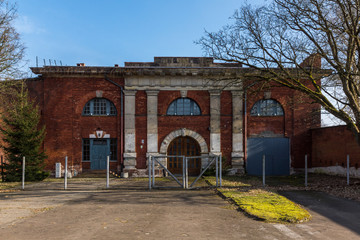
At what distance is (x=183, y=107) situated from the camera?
68.7ft

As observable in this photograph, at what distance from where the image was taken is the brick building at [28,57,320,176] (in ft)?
67.0

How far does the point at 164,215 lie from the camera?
842 centimetres

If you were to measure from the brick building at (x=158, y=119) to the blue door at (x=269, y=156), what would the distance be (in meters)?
0.06

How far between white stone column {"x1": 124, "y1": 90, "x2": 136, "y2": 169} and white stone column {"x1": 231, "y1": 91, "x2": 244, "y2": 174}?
6.32m

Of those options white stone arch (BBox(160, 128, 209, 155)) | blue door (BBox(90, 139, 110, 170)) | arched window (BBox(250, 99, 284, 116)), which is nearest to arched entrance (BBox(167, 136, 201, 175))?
white stone arch (BBox(160, 128, 209, 155))

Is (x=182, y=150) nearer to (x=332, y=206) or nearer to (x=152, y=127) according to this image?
(x=152, y=127)

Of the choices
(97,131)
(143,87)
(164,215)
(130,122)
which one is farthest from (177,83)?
(164,215)

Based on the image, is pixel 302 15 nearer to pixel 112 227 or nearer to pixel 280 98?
pixel 280 98

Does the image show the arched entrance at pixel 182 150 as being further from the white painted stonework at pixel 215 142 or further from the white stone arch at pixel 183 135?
the white painted stonework at pixel 215 142

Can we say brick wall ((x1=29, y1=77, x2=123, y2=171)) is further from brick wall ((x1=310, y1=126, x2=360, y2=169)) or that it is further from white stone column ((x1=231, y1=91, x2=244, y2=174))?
brick wall ((x1=310, y1=126, x2=360, y2=169))

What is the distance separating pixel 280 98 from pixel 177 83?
6761 mm

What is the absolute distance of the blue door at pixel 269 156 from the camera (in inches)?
824

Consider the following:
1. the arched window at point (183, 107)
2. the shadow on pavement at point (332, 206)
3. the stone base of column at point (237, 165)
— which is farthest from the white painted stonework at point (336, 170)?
the arched window at point (183, 107)

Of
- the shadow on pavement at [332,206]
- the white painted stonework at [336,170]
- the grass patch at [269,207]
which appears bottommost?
the shadow on pavement at [332,206]
